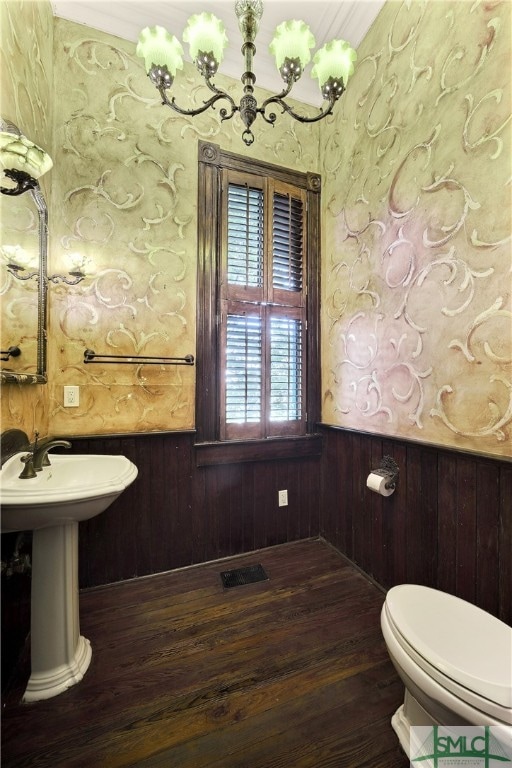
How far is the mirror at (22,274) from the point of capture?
119 centimetres

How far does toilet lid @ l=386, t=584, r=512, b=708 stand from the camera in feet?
2.53

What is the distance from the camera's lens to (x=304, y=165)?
2260mm

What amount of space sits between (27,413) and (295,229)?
1981mm

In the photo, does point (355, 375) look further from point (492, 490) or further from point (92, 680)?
point (92, 680)

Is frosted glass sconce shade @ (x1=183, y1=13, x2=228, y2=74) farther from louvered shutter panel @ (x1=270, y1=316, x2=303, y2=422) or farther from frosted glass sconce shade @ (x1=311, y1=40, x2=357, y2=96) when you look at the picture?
louvered shutter panel @ (x1=270, y1=316, x2=303, y2=422)

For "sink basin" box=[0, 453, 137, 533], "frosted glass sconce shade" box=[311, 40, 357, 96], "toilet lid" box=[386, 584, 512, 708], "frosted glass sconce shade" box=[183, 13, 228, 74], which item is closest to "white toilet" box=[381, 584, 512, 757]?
"toilet lid" box=[386, 584, 512, 708]

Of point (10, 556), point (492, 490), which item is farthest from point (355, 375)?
point (10, 556)

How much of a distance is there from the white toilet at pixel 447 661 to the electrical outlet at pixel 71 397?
5.70 ft

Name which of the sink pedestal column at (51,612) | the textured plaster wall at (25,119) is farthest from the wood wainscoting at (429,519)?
the textured plaster wall at (25,119)

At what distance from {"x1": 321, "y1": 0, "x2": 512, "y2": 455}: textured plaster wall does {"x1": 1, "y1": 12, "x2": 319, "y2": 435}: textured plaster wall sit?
969 millimetres

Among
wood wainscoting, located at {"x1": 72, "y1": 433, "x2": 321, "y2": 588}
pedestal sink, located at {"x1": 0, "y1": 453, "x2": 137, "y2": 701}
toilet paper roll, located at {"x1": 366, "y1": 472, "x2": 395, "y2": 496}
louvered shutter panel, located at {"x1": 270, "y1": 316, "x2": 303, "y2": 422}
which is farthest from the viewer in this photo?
louvered shutter panel, located at {"x1": 270, "y1": 316, "x2": 303, "y2": 422}

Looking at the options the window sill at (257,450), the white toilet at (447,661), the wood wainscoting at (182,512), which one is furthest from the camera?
the window sill at (257,450)

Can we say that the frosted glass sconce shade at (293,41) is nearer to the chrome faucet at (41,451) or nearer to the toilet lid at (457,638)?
the chrome faucet at (41,451)

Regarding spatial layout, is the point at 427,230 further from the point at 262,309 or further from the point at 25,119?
the point at 25,119
